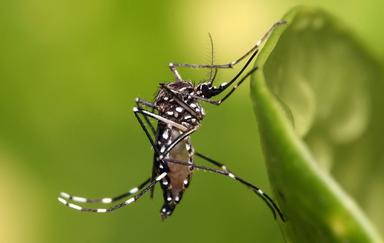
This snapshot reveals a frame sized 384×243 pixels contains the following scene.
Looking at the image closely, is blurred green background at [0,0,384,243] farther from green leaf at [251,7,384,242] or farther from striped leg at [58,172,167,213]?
green leaf at [251,7,384,242]

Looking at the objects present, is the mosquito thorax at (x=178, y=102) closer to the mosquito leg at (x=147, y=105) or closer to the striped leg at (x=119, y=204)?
the mosquito leg at (x=147, y=105)

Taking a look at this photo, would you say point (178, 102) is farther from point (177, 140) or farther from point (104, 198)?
point (104, 198)

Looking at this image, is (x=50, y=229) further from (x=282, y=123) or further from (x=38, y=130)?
(x=282, y=123)

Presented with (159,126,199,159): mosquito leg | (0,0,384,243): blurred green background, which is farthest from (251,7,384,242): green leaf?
(159,126,199,159): mosquito leg

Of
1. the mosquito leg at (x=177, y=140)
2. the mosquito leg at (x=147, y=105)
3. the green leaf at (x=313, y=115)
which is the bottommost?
the green leaf at (x=313, y=115)

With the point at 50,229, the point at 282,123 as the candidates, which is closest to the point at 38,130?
the point at 50,229

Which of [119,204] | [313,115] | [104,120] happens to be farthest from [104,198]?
[313,115]

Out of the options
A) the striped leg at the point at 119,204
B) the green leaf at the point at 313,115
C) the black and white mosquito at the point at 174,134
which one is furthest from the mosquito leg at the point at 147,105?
the green leaf at the point at 313,115
